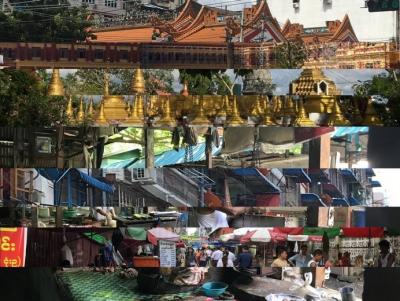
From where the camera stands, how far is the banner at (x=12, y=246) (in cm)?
384

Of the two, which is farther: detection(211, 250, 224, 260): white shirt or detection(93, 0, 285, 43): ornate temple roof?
detection(93, 0, 285, 43): ornate temple roof

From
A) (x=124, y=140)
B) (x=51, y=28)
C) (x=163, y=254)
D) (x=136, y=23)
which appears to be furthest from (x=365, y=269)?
(x=51, y=28)

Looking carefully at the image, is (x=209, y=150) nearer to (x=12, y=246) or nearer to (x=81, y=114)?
(x=81, y=114)

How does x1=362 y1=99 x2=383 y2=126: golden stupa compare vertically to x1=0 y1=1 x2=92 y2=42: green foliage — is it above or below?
below

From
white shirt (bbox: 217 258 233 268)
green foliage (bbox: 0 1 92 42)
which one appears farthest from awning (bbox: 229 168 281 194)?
green foliage (bbox: 0 1 92 42)

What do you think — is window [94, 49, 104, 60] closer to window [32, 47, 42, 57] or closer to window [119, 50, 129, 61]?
window [119, 50, 129, 61]

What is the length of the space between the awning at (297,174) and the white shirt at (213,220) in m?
0.45

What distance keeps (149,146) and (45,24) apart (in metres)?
0.98

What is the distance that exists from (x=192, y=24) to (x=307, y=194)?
49.5 inches

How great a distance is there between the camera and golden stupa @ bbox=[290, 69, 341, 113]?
404 centimetres

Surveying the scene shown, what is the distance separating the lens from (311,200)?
390 cm

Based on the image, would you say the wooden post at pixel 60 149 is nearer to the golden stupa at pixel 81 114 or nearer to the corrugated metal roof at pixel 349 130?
the golden stupa at pixel 81 114

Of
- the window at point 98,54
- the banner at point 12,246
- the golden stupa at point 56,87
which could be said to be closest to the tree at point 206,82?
the window at point 98,54

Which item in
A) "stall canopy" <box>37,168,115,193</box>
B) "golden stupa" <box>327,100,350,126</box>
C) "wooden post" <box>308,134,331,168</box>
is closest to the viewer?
"stall canopy" <box>37,168,115,193</box>
